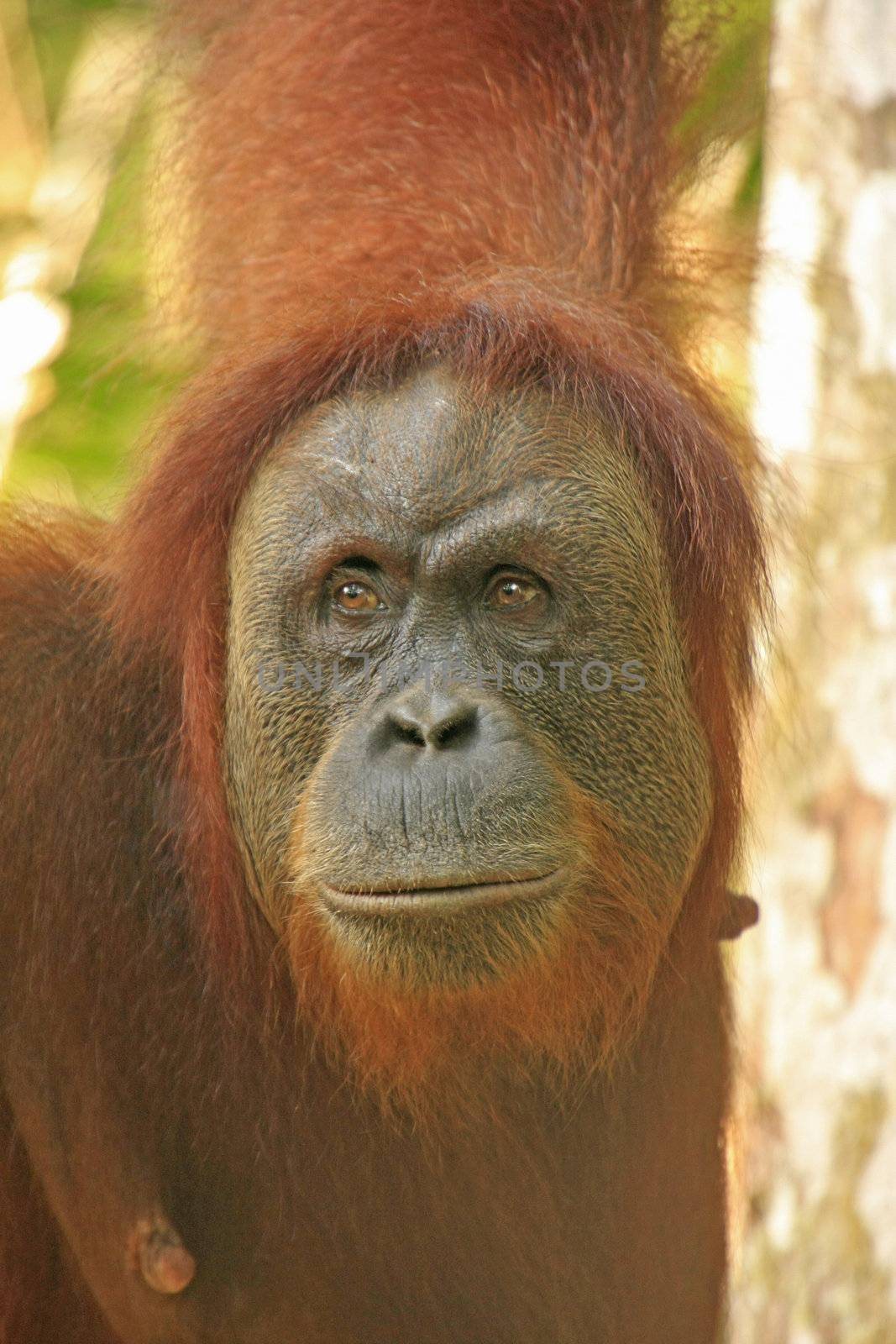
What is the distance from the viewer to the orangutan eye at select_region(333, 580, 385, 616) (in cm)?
249

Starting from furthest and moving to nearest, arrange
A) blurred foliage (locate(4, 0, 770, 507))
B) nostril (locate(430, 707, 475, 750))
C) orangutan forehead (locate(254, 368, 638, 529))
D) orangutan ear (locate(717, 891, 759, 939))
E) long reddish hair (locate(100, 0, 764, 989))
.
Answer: blurred foliage (locate(4, 0, 770, 507))
orangutan ear (locate(717, 891, 759, 939))
long reddish hair (locate(100, 0, 764, 989))
orangutan forehead (locate(254, 368, 638, 529))
nostril (locate(430, 707, 475, 750))

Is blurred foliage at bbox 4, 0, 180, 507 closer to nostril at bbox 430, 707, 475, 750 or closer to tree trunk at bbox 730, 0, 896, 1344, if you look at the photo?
nostril at bbox 430, 707, 475, 750

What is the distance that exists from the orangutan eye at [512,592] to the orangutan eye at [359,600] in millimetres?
169

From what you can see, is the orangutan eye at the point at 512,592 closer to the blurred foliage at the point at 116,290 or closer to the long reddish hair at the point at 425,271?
the long reddish hair at the point at 425,271

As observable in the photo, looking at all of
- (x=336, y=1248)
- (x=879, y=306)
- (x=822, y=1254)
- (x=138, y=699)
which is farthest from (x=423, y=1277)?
(x=879, y=306)

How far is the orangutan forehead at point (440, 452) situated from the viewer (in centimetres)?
247

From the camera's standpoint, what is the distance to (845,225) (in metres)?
3.86

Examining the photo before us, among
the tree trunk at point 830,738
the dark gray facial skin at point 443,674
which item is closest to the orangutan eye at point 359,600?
the dark gray facial skin at point 443,674

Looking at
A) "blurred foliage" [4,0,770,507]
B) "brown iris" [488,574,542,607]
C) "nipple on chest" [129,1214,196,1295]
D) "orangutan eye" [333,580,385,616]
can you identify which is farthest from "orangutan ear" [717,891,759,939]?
"blurred foliage" [4,0,770,507]

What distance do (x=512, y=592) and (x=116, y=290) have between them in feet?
6.92

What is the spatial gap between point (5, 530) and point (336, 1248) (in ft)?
4.51

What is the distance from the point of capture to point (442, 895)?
2.30m

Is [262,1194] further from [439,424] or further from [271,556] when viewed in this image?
→ [439,424]

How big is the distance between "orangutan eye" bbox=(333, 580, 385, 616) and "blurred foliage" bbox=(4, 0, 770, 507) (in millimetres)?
677
